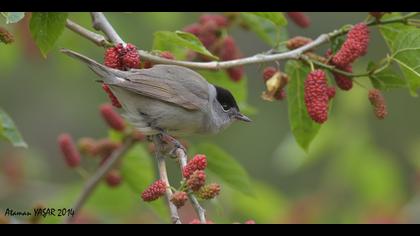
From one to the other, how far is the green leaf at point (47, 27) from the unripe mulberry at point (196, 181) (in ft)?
3.29

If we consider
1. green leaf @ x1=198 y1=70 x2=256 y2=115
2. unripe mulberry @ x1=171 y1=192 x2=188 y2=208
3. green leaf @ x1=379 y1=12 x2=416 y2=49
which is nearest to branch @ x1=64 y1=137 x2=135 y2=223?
green leaf @ x1=198 y1=70 x2=256 y2=115

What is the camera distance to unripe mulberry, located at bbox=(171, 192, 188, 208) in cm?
275

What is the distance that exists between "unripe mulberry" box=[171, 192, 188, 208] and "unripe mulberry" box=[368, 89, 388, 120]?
4.16 feet

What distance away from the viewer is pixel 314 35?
36.4 feet

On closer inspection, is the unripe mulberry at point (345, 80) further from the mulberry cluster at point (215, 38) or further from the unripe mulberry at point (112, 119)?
the unripe mulberry at point (112, 119)

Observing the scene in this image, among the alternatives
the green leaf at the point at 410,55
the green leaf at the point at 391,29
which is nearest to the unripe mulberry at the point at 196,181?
the green leaf at the point at 410,55

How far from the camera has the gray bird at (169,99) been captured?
3.91 meters

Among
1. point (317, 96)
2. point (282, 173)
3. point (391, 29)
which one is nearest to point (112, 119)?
point (317, 96)

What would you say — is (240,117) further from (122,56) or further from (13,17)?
(13,17)

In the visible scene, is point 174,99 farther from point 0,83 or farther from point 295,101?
point 0,83

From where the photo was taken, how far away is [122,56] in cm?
338

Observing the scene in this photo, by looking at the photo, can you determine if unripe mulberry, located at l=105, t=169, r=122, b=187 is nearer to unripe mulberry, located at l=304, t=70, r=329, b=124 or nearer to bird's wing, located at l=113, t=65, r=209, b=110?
bird's wing, located at l=113, t=65, r=209, b=110
